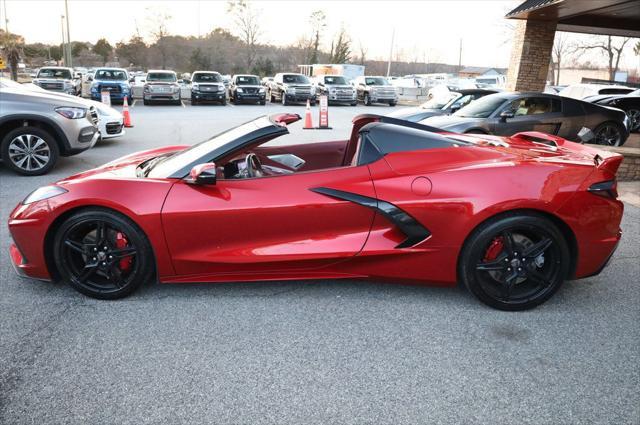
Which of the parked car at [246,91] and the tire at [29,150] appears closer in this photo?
the tire at [29,150]

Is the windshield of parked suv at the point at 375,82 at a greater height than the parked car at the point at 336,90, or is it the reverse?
the windshield of parked suv at the point at 375,82

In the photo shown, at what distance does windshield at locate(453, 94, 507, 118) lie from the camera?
9.55 m

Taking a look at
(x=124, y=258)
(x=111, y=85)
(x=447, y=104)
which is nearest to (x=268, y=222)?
(x=124, y=258)

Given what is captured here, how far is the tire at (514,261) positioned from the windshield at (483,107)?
651cm

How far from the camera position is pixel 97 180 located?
11.7ft

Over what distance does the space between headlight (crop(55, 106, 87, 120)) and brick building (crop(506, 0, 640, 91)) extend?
10.0 meters

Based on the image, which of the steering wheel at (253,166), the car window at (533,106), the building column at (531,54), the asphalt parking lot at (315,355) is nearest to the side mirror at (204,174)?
the steering wheel at (253,166)

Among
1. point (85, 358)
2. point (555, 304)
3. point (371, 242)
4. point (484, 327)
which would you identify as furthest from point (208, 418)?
point (555, 304)

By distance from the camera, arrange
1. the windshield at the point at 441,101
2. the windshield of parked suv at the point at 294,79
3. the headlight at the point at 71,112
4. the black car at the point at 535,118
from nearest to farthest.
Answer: the headlight at the point at 71,112
the black car at the point at 535,118
the windshield at the point at 441,101
the windshield of parked suv at the point at 294,79

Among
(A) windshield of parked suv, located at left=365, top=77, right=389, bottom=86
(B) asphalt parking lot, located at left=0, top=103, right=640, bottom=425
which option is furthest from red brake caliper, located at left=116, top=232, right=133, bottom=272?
(A) windshield of parked suv, located at left=365, top=77, right=389, bottom=86

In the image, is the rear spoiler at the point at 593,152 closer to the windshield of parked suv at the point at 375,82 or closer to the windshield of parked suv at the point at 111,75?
the windshield of parked suv at the point at 111,75

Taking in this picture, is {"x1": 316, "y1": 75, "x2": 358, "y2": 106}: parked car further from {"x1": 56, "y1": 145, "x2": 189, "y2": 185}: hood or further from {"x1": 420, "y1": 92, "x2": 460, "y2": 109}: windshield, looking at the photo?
{"x1": 56, "y1": 145, "x2": 189, "y2": 185}: hood

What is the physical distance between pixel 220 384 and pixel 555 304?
2.46 meters

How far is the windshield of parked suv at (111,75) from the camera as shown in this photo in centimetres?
2308
